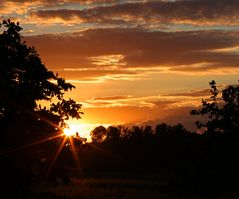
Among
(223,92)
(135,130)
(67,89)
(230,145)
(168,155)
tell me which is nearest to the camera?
(230,145)

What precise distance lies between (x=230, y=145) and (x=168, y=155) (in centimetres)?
7904

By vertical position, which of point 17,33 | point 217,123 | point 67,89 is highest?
point 17,33

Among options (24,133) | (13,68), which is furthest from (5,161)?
(13,68)

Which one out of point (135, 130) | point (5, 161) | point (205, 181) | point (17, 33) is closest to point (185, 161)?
point (205, 181)

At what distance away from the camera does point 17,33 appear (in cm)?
2778

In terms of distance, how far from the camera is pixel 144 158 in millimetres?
99062

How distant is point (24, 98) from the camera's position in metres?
26.9

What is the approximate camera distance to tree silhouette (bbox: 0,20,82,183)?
1042 inches

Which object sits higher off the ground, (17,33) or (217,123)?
(17,33)

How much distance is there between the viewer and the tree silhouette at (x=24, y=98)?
26.5 meters

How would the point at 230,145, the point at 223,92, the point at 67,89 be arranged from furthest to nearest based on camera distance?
the point at 67,89
the point at 223,92
the point at 230,145

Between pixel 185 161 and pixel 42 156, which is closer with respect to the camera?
pixel 185 161

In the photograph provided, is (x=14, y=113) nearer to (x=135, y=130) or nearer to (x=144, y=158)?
(x=144, y=158)

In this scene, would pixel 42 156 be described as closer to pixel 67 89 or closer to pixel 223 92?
pixel 67 89
